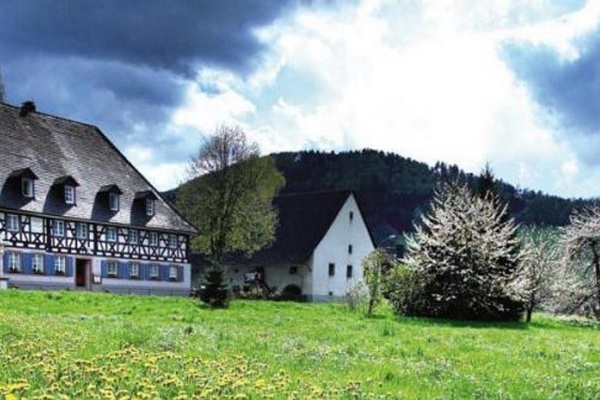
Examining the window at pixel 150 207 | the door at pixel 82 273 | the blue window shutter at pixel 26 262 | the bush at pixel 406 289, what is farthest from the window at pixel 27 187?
the bush at pixel 406 289

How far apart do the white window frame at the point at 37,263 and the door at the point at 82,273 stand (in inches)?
130

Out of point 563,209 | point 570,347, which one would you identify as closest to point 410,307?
point 570,347

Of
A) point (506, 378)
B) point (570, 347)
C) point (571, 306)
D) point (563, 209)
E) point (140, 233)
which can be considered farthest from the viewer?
point (563, 209)

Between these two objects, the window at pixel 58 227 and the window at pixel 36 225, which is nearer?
the window at pixel 36 225

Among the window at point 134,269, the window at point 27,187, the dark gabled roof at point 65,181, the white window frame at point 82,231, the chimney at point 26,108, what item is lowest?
the window at point 134,269

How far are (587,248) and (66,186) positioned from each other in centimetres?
3229

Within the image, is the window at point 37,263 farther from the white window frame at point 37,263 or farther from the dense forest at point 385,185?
the dense forest at point 385,185

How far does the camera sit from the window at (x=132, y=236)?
5322 cm

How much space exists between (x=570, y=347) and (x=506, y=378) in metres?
6.89

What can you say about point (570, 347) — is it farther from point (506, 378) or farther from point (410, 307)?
point (410, 307)

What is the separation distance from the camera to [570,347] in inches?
677

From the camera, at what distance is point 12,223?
1775 inches

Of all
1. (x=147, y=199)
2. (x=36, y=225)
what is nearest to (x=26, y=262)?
(x=36, y=225)

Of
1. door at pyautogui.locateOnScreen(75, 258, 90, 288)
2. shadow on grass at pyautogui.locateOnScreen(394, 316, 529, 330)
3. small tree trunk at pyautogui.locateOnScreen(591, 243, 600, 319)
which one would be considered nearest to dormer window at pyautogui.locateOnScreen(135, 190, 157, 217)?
door at pyautogui.locateOnScreen(75, 258, 90, 288)
